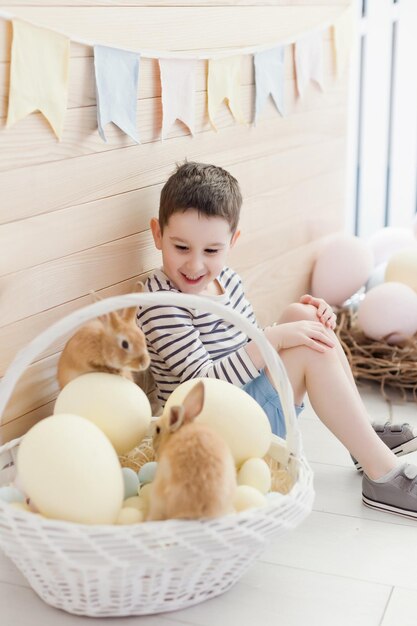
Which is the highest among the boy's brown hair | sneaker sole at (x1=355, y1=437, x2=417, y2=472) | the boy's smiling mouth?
the boy's brown hair

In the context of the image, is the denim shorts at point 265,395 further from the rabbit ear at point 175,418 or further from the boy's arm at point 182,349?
the rabbit ear at point 175,418

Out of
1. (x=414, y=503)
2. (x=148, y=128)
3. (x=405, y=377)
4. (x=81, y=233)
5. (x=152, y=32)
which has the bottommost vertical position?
(x=405, y=377)

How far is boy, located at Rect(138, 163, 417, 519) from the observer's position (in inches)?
64.6

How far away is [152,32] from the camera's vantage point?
5.65 feet

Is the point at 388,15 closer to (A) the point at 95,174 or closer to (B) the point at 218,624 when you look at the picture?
(A) the point at 95,174

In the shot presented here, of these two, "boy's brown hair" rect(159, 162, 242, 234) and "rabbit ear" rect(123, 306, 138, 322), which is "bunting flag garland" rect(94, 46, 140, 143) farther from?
"rabbit ear" rect(123, 306, 138, 322)

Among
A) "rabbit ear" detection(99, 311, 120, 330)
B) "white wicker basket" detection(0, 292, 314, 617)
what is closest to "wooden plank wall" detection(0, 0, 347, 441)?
"rabbit ear" detection(99, 311, 120, 330)

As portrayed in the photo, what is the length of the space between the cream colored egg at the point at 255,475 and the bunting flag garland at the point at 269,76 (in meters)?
1.04

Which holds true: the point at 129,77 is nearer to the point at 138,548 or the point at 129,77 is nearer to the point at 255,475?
the point at 255,475

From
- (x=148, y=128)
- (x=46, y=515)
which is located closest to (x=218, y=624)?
(x=46, y=515)

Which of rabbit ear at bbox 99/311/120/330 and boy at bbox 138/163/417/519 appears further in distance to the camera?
boy at bbox 138/163/417/519

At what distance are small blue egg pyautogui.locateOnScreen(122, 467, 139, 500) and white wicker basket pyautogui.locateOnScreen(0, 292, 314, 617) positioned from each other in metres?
0.17

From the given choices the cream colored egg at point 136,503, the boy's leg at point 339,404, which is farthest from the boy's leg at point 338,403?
the cream colored egg at point 136,503

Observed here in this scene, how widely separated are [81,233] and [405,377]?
100 cm
